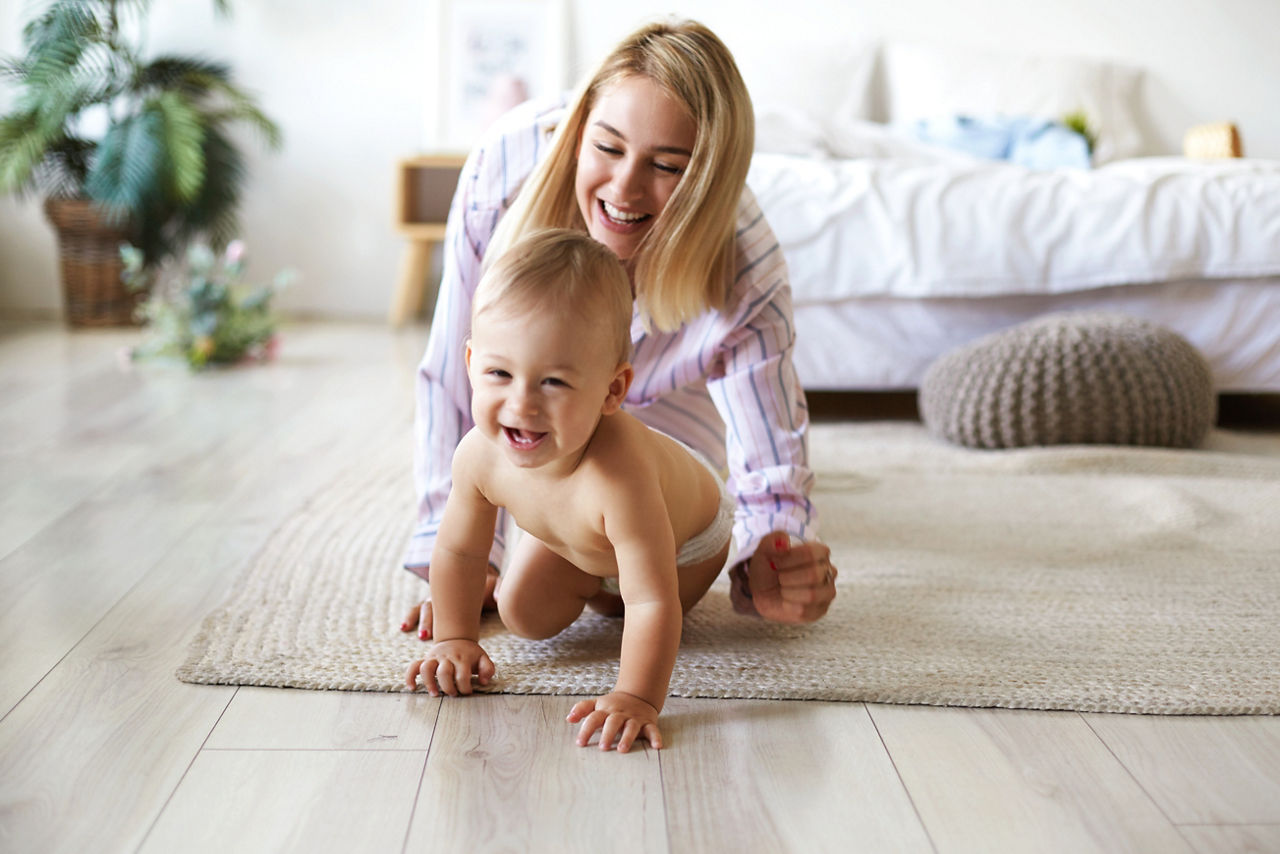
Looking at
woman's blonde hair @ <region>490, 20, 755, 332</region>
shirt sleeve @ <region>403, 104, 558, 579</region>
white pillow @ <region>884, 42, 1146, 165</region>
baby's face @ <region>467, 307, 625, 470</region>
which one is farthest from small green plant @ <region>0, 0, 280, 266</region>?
baby's face @ <region>467, 307, 625, 470</region>

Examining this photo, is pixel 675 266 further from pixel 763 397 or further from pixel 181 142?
pixel 181 142

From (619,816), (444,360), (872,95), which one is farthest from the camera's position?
(872,95)

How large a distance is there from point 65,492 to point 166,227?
1906mm

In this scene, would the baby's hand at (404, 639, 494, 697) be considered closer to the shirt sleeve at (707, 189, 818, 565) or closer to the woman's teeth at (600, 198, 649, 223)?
the shirt sleeve at (707, 189, 818, 565)

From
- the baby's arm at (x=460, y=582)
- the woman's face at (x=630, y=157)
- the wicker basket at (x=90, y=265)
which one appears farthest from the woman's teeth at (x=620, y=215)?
the wicker basket at (x=90, y=265)

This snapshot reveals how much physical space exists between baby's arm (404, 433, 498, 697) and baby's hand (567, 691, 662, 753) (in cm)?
11

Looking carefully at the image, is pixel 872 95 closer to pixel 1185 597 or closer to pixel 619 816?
pixel 1185 597

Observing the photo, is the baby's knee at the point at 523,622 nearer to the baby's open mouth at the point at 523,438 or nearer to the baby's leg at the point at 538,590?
the baby's leg at the point at 538,590

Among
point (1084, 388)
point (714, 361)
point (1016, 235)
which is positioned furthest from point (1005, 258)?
point (714, 361)

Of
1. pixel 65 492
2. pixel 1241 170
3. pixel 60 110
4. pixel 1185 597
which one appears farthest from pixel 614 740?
pixel 60 110

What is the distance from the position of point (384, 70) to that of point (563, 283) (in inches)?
117

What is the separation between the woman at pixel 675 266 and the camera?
102cm

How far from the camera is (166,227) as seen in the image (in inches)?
128

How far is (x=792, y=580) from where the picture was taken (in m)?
1.03
